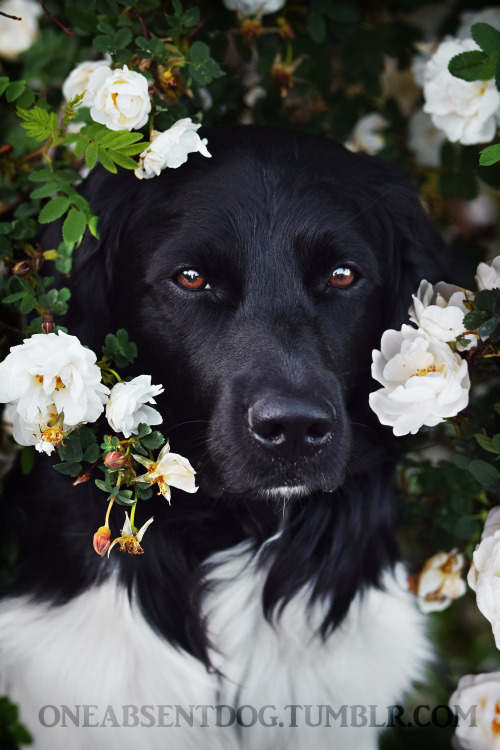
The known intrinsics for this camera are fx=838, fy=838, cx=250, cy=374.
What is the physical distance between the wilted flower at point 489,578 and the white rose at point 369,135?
1651 mm

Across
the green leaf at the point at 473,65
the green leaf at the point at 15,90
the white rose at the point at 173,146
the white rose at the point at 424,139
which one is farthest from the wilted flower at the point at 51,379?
the white rose at the point at 424,139

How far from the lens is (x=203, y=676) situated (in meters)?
2.48

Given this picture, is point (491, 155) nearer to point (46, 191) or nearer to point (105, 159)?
point (105, 159)

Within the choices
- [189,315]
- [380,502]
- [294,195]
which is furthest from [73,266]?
[380,502]

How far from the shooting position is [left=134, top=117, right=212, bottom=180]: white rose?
6.95 ft

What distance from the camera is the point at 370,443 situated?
2572 millimetres

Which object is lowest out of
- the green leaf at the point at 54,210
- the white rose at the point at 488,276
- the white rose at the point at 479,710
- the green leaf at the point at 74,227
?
the white rose at the point at 479,710

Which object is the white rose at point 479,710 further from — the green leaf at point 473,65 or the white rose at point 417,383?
the green leaf at point 473,65

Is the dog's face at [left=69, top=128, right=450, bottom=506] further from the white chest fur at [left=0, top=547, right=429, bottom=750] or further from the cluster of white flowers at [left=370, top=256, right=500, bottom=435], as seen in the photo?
the white chest fur at [left=0, top=547, right=429, bottom=750]

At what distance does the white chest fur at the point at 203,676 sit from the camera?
8.00ft

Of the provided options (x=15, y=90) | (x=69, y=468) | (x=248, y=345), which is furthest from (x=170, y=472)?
(x=15, y=90)

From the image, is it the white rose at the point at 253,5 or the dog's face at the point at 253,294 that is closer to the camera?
the dog's face at the point at 253,294

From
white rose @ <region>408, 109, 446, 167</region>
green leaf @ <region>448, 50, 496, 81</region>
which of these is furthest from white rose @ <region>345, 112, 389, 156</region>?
green leaf @ <region>448, 50, 496, 81</region>

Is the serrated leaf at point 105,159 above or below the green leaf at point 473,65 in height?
below
